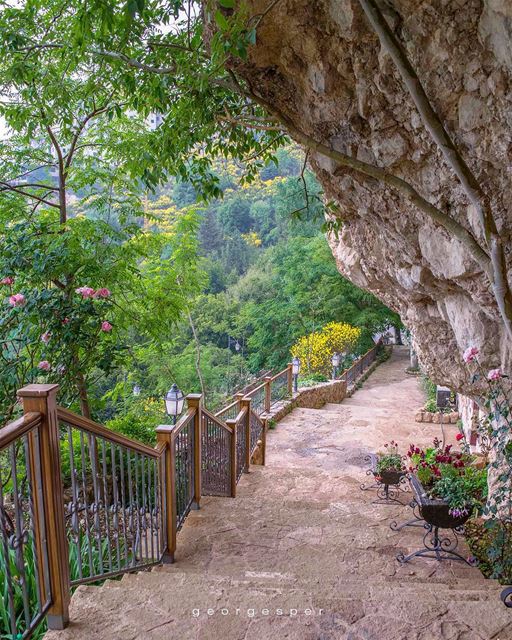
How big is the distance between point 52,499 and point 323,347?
12.8 metres

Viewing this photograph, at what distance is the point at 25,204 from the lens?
5621 mm

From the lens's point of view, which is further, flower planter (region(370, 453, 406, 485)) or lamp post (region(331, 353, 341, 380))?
lamp post (region(331, 353, 341, 380))

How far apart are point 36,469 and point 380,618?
159 cm

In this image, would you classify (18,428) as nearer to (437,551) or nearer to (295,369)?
(437,551)

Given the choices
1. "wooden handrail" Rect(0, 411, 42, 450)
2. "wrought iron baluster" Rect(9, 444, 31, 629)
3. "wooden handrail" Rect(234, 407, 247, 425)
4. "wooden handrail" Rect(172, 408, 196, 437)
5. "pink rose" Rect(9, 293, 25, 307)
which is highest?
"pink rose" Rect(9, 293, 25, 307)

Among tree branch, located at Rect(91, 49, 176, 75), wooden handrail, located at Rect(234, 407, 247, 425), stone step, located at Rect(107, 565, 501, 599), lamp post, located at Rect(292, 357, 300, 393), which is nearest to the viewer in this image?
stone step, located at Rect(107, 565, 501, 599)

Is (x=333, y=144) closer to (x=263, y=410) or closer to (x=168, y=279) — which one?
(x=168, y=279)

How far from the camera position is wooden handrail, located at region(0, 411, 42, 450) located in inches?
61.3

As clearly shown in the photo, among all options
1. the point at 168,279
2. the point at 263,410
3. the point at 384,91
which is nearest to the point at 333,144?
the point at 384,91

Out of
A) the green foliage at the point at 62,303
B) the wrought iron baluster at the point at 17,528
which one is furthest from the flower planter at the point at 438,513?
the green foliage at the point at 62,303

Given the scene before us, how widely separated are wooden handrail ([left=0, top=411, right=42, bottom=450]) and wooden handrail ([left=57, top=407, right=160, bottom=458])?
15cm

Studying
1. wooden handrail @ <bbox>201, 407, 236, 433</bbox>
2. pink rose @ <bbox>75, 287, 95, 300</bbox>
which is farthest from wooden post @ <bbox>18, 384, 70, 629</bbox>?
pink rose @ <bbox>75, 287, 95, 300</bbox>

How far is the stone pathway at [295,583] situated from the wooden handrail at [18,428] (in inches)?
32.9

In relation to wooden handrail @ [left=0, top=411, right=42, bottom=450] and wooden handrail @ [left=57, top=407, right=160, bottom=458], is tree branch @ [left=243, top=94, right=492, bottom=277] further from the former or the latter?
wooden handrail @ [left=0, top=411, right=42, bottom=450]
